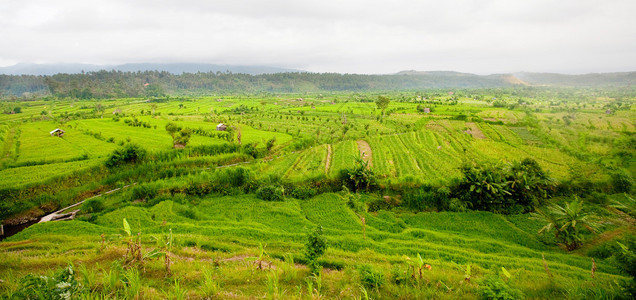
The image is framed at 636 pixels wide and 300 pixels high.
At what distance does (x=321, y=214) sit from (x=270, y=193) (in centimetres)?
499

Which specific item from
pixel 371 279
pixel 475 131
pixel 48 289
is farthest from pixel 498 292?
pixel 475 131

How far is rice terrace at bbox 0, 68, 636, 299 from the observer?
311 inches

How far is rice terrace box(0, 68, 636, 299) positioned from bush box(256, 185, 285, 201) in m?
0.17

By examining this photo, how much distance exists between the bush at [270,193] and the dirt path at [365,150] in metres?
12.3

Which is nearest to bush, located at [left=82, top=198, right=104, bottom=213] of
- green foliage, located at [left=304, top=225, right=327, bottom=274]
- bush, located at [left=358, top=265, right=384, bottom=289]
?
green foliage, located at [left=304, top=225, right=327, bottom=274]

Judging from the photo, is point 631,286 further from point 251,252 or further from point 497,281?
point 251,252

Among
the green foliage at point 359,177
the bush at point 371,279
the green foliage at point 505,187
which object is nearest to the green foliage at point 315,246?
the bush at point 371,279

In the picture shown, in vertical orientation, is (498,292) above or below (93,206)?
above

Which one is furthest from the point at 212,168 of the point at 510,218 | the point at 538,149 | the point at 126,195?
the point at 538,149

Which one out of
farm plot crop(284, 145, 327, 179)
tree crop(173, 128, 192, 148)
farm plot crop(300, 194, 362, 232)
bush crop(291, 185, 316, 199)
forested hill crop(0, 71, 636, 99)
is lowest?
farm plot crop(300, 194, 362, 232)

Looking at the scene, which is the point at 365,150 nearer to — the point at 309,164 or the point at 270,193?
the point at 309,164

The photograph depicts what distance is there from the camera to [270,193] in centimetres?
2128

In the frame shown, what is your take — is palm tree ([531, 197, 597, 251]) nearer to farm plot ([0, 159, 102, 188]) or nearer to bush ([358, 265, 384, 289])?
bush ([358, 265, 384, 289])

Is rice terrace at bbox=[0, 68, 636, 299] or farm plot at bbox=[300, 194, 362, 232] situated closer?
rice terrace at bbox=[0, 68, 636, 299]
